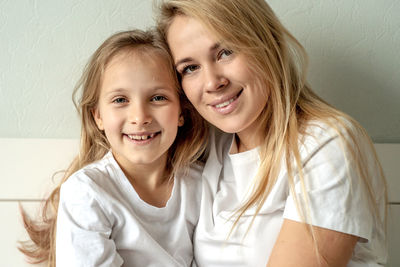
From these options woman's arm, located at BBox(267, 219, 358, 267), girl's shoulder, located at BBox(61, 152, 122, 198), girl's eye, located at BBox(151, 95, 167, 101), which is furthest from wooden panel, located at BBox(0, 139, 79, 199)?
woman's arm, located at BBox(267, 219, 358, 267)

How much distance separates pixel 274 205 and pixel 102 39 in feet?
2.60

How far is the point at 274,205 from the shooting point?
0.99 metres

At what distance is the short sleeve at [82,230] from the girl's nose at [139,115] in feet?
0.67

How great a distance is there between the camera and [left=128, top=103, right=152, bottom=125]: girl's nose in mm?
1026

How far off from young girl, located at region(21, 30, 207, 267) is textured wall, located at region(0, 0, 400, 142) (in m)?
0.17

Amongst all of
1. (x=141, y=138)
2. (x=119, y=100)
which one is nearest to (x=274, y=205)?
(x=141, y=138)

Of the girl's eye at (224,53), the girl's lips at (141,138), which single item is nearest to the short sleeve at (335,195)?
the girl's eye at (224,53)

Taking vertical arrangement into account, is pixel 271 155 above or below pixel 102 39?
below

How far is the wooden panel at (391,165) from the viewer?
1.32 m

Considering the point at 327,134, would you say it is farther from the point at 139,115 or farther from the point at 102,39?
the point at 102,39

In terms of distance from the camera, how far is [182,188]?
3.85ft

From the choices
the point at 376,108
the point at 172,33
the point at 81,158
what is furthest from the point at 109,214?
the point at 376,108

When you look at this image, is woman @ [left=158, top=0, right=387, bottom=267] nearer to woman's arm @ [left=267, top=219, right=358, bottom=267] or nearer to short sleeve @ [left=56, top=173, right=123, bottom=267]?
woman's arm @ [left=267, top=219, right=358, bottom=267]

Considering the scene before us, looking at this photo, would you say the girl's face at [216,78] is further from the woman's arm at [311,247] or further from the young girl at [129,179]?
the woman's arm at [311,247]
